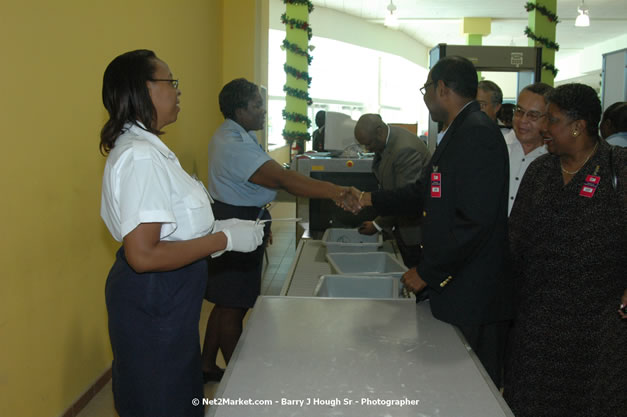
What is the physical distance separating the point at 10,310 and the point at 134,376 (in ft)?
2.72

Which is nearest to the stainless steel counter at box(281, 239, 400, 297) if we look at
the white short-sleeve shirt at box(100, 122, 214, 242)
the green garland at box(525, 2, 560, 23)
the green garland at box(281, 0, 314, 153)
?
the white short-sleeve shirt at box(100, 122, 214, 242)

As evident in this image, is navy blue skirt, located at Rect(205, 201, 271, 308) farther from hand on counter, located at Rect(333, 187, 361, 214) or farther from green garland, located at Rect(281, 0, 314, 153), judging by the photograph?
green garland, located at Rect(281, 0, 314, 153)

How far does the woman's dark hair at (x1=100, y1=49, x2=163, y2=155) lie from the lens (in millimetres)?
1360

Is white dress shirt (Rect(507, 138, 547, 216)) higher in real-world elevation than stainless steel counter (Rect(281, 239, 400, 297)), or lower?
higher

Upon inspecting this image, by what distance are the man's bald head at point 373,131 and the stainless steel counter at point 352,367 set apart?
66.5 inches

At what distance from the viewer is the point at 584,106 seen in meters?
1.66

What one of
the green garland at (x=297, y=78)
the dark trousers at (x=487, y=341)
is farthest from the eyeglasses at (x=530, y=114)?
the green garland at (x=297, y=78)

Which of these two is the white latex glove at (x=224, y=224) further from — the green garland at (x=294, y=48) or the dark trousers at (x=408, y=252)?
the green garland at (x=294, y=48)

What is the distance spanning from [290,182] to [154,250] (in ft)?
4.20

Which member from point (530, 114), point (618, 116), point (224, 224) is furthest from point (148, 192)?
point (618, 116)

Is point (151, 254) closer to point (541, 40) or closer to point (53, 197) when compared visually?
point (53, 197)

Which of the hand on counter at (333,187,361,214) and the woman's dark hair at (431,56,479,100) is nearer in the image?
the woman's dark hair at (431,56,479,100)

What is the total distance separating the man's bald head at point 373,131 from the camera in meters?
3.14

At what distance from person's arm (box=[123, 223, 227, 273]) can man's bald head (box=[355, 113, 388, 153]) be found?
199 cm
